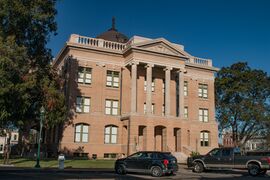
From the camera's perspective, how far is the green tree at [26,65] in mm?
26078

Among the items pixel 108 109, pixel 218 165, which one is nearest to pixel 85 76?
pixel 108 109

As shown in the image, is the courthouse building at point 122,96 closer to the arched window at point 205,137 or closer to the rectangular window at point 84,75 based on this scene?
the rectangular window at point 84,75

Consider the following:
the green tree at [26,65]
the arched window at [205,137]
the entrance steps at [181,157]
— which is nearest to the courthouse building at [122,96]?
the entrance steps at [181,157]

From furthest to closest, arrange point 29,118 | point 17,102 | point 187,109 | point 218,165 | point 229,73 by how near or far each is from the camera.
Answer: point 229,73, point 187,109, point 29,118, point 17,102, point 218,165

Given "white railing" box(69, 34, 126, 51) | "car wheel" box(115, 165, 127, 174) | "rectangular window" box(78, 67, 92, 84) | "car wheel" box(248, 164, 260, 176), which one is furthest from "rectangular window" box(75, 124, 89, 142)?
"car wheel" box(248, 164, 260, 176)

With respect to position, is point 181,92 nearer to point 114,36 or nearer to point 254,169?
point 114,36

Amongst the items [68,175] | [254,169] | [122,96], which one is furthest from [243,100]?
[68,175]

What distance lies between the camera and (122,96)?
42219 millimetres

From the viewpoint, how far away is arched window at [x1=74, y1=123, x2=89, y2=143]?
39531mm

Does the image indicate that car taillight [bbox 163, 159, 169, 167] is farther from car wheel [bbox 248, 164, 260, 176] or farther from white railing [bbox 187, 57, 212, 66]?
white railing [bbox 187, 57, 212, 66]

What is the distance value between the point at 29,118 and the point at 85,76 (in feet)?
38.8

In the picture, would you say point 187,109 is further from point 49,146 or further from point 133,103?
point 49,146

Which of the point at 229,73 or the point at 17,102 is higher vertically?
the point at 229,73

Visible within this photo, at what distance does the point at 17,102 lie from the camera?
27.5 metres
